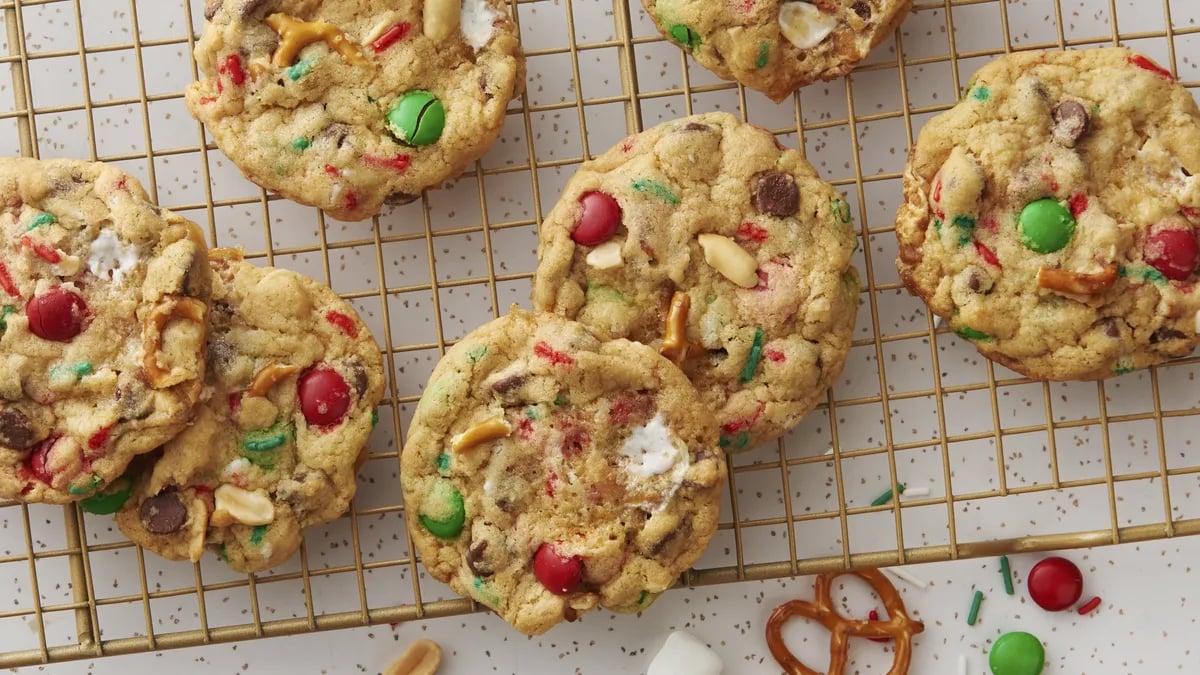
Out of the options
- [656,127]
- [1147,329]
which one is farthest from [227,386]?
[1147,329]

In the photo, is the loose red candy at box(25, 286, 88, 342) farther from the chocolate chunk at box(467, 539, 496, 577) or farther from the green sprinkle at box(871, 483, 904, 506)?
the green sprinkle at box(871, 483, 904, 506)

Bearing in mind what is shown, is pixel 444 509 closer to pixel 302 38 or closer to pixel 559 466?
pixel 559 466

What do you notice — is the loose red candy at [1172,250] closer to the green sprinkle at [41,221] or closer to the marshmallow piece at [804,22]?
the marshmallow piece at [804,22]

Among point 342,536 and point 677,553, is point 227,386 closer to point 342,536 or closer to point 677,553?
point 342,536

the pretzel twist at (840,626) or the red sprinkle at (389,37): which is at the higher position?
the red sprinkle at (389,37)

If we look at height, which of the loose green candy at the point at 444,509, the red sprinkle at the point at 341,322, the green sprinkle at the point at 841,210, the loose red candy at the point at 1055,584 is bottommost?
the loose red candy at the point at 1055,584

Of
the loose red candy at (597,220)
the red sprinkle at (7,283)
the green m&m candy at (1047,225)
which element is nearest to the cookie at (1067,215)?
the green m&m candy at (1047,225)
